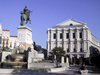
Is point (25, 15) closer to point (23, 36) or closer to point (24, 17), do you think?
point (24, 17)

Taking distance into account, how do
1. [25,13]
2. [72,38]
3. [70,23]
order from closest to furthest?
[25,13]
[72,38]
[70,23]

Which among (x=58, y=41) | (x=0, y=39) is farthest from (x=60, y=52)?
(x=0, y=39)

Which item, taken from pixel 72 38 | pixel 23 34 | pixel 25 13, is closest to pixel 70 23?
pixel 72 38

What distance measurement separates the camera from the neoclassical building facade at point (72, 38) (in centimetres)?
7306

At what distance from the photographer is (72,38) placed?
3007 inches

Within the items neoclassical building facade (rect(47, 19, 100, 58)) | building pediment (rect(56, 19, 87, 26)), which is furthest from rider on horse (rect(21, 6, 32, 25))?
building pediment (rect(56, 19, 87, 26))

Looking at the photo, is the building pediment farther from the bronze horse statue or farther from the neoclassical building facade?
the bronze horse statue

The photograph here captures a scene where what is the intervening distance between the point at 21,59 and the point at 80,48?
6120cm

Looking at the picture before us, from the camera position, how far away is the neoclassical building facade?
7306 cm

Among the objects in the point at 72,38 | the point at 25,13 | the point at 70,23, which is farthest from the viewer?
the point at 70,23

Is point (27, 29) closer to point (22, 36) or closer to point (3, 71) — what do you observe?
point (22, 36)

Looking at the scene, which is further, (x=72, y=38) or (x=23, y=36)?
(x=72, y=38)

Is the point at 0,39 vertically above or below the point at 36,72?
above

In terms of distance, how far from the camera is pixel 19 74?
35.5 feet
